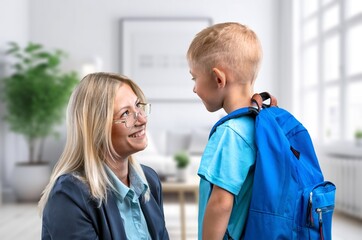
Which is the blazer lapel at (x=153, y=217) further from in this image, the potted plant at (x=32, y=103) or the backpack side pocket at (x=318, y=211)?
the potted plant at (x=32, y=103)

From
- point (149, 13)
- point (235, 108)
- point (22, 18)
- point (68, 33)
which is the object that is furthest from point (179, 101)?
point (235, 108)

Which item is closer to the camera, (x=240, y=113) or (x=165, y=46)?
(x=240, y=113)

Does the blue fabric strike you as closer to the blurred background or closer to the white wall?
the blurred background

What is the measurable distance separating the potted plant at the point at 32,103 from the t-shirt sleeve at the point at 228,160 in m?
5.26

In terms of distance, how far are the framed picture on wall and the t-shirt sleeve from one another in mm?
6286

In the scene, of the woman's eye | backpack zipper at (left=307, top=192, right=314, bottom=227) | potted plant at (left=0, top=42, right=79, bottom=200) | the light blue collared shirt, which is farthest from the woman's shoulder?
potted plant at (left=0, top=42, right=79, bottom=200)

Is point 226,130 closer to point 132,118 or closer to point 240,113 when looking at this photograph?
point 240,113

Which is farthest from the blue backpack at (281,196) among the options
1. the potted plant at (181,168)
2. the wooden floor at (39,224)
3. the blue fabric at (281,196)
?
the potted plant at (181,168)

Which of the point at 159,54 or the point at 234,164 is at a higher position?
the point at 159,54

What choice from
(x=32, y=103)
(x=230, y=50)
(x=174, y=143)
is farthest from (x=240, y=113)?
(x=174, y=143)

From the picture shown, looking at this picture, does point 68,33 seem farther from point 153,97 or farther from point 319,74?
point 319,74

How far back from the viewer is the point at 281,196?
121 centimetres

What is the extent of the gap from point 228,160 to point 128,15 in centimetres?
659

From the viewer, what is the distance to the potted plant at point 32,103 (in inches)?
244
